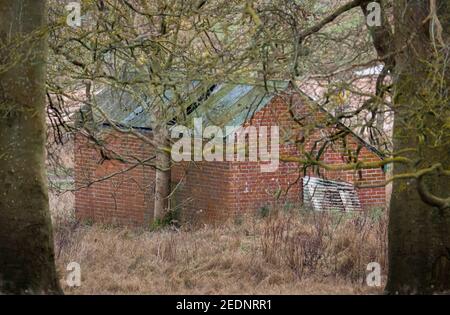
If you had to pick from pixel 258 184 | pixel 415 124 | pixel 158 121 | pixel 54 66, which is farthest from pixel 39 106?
pixel 258 184

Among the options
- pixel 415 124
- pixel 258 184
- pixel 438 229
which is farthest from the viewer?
pixel 258 184

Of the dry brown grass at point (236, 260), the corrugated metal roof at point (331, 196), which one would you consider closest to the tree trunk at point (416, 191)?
the dry brown grass at point (236, 260)

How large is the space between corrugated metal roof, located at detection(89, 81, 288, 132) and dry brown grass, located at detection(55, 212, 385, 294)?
2.11 m

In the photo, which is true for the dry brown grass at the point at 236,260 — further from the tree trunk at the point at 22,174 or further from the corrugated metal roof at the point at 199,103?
the corrugated metal roof at the point at 199,103

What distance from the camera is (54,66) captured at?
16.2 meters

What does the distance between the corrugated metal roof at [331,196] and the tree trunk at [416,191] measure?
11189 millimetres

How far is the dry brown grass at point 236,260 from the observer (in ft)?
41.8

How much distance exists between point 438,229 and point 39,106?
4.86 metres

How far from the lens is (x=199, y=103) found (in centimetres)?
1781

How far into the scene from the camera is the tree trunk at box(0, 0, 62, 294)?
10.7 metres

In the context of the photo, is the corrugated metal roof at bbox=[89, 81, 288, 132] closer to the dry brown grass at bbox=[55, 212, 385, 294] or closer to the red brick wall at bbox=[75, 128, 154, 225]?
the red brick wall at bbox=[75, 128, 154, 225]

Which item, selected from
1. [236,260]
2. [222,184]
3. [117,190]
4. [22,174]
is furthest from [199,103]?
[117,190]
